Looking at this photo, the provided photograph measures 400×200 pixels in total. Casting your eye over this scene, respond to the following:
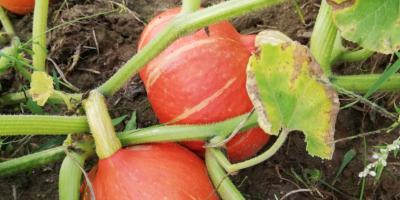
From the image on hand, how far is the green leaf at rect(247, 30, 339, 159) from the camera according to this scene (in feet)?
3.63

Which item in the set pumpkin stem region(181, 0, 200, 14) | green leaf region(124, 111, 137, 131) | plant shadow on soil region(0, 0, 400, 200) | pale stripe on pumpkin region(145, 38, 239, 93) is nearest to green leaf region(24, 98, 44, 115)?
plant shadow on soil region(0, 0, 400, 200)

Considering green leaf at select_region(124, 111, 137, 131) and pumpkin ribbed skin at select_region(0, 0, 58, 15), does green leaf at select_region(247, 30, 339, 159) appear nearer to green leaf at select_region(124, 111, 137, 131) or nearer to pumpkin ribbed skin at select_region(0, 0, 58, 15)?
green leaf at select_region(124, 111, 137, 131)

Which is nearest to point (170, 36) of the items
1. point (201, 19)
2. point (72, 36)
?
point (201, 19)

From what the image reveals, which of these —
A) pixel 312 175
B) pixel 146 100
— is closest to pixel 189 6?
pixel 146 100

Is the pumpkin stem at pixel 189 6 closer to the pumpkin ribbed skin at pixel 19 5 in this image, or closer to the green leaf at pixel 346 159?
the green leaf at pixel 346 159

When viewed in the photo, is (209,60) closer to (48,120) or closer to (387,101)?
(48,120)

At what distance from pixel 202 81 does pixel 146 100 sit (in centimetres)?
55

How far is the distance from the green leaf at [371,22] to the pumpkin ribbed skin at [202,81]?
42cm

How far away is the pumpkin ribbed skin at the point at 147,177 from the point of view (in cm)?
128

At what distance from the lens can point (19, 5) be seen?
84.6 inches

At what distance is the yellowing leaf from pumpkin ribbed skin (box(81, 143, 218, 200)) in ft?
0.84

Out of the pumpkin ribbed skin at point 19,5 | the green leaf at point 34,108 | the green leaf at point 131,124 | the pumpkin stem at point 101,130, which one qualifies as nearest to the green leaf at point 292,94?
the pumpkin stem at point 101,130

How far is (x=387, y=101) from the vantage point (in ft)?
5.74

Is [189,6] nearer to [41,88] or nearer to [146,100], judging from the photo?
[41,88]
